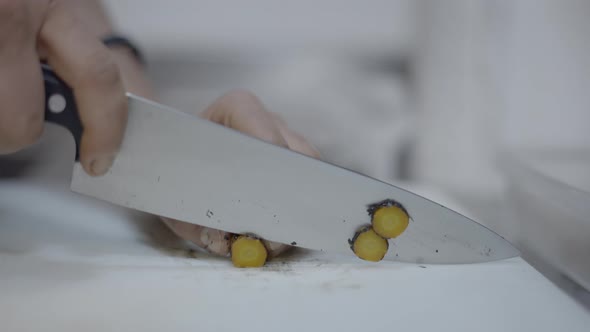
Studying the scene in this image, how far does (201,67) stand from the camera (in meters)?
1.15

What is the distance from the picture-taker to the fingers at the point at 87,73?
17.7 inches

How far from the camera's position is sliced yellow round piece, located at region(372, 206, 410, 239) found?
1.61 ft

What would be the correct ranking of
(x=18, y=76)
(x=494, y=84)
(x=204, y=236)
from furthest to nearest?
(x=494, y=84) → (x=204, y=236) → (x=18, y=76)

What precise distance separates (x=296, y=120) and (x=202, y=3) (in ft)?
1.09

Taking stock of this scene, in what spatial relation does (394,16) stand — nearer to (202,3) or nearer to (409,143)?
(409,143)

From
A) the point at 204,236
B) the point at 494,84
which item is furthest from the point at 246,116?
the point at 494,84

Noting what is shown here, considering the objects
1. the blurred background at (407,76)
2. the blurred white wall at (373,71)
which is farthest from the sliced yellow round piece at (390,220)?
the blurred white wall at (373,71)

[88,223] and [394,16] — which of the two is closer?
[88,223]

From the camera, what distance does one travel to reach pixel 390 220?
492 mm

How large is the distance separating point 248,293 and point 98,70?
0.24m

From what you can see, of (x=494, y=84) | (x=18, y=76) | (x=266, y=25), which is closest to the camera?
Result: (x=18, y=76)

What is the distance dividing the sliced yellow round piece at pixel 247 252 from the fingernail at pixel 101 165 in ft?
0.47

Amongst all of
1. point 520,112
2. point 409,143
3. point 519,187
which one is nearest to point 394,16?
point 409,143

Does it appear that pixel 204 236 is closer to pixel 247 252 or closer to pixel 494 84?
pixel 247 252
